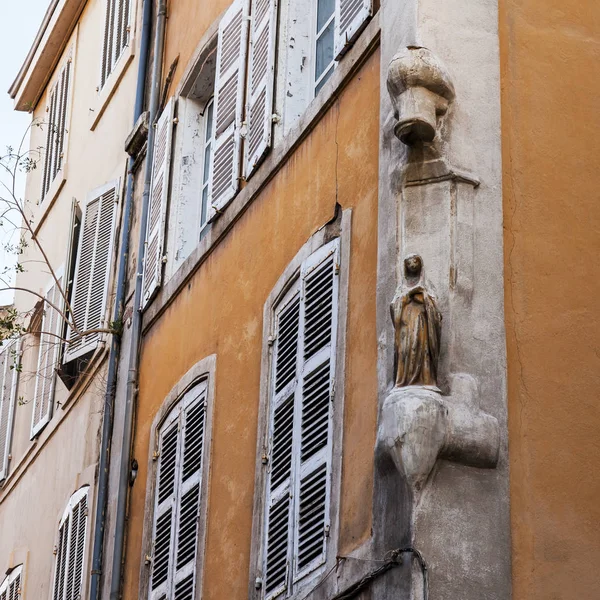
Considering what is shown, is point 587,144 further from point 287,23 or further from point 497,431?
point 287,23

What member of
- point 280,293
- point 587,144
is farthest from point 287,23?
point 587,144

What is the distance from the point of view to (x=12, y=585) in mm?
15312

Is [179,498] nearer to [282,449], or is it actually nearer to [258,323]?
[258,323]

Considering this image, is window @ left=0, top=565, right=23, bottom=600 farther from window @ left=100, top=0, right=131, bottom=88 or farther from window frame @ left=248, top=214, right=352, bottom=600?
window frame @ left=248, top=214, right=352, bottom=600

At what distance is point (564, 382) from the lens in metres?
8.07

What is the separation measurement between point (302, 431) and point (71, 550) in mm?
4865

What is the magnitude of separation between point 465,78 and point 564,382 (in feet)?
5.42

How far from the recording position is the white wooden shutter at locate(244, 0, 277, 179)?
10.8 m

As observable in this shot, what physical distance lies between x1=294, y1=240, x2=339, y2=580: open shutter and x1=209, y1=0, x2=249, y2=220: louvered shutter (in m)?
2.13

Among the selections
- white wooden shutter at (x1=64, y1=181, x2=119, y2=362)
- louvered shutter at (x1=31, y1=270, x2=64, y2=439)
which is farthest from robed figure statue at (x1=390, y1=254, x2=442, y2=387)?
louvered shutter at (x1=31, y1=270, x2=64, y2=439)

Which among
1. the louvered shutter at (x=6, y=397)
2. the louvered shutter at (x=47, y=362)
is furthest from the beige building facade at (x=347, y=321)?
the louvered shutter at (x=6, y=397)

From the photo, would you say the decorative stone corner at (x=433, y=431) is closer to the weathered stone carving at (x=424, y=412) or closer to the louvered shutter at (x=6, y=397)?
the weathered stone carving at (x=424, y=412)

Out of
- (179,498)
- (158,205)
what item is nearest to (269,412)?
(179,498)

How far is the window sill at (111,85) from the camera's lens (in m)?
15.2
